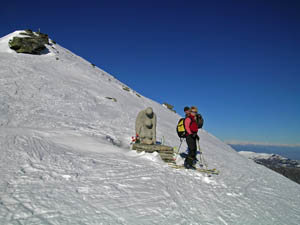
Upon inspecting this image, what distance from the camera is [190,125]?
304 inches

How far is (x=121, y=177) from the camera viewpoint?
5.46 m

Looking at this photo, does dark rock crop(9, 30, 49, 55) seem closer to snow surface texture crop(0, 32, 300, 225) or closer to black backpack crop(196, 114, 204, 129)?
snow surface texture crop(0, 32, 300, 225)

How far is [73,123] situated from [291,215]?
38.5 ft

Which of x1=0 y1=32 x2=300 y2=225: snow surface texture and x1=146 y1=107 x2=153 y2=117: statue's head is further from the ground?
x1=146 y1=107 x2=153 y2=117: statue's head

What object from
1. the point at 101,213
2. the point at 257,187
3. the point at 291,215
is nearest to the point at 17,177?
the point at 101,213

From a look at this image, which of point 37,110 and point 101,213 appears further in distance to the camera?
point 37,110

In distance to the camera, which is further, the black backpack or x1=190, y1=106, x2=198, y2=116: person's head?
the black backpack

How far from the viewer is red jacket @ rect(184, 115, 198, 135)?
7664 mm

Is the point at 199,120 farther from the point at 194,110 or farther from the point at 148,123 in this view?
the point at 148,123

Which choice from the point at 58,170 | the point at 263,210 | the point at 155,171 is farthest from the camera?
the point at 155,171

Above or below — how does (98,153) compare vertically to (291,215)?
above

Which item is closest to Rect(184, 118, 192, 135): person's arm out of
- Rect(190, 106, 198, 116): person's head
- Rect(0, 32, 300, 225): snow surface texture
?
Rect(190, 106, 198, 116): person's head

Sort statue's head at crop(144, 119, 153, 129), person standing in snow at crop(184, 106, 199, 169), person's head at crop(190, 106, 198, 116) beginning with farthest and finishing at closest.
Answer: statue's head at crop(144, 119, 153, 129) → person's head at crop(190, 106, 198, 116) → person standing in snow at crop(184, 106, 199, 169)

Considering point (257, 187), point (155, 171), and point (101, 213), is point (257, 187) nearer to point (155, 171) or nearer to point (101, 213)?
point (155, 171)
